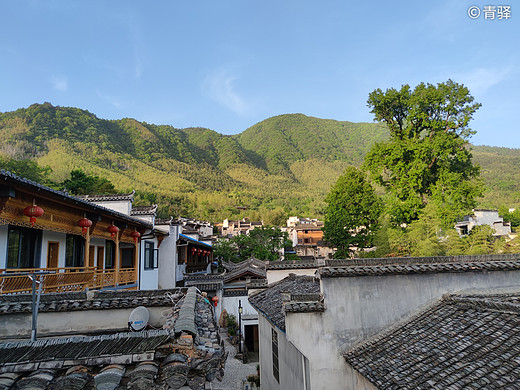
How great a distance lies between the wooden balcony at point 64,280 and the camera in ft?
26.1

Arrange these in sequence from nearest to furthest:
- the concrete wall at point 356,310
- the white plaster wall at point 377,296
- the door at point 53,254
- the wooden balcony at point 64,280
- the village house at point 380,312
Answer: the village house at point 380,312
the concrete wall at point 356,310
the white plaster wall at point 377,296
the wooden balcony at point 64,280
the door at point 53,254

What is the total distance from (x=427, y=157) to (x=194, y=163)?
121931 mm

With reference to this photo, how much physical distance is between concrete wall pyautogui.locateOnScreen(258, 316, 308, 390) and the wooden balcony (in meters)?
4.85

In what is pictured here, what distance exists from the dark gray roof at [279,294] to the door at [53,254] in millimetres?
6861

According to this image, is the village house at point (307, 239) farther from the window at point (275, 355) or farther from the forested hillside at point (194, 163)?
the window at point (275, 355)

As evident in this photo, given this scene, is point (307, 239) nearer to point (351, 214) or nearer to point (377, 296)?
point (351, 214)

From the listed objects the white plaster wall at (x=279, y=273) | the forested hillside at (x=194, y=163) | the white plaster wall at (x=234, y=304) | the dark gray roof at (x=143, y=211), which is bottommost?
the white plaster wall at (x=234, y=304)

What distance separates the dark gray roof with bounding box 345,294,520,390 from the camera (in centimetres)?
393

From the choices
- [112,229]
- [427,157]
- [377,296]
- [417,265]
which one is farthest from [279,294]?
[427,157]

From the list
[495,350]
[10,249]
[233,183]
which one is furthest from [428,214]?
[233,183]

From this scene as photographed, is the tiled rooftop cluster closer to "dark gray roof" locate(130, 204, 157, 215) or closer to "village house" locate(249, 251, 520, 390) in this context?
"village house" locate(249, 251, 520, 390)

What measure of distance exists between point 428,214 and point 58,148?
90.4 m

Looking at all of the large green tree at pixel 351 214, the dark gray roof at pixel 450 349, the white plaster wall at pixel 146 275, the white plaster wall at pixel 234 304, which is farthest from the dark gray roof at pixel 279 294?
the large green tree at pixel 351 214

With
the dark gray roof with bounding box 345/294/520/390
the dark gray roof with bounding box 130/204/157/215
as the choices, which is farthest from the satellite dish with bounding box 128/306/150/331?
the dark gray roof with bounding box 130/204/157/215
